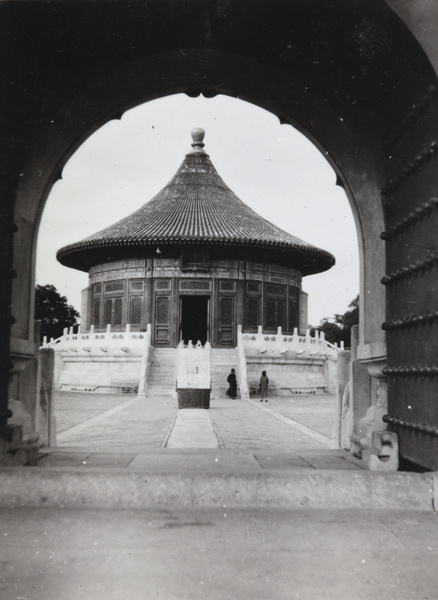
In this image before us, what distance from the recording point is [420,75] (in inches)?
161

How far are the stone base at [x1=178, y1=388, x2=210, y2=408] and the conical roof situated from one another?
13564mm

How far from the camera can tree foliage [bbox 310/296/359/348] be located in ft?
188

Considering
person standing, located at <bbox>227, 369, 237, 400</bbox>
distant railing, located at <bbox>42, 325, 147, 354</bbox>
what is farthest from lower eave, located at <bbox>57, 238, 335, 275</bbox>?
person standing, located at <bbox>227, 369, 237, 400</bbox>

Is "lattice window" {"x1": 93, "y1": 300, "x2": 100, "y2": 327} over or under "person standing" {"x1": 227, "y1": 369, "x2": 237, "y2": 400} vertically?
over

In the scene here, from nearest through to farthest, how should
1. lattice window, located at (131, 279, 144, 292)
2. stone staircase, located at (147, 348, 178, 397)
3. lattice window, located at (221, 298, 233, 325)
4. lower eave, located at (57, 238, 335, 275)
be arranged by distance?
stone staircase, located at (147, 348, 178, 397)
lower eave, located at (57, 238, 335, 275)
lattice window, located at (221, 298, 233, 325)
lattice window, located at (131, 279, 144, 292)

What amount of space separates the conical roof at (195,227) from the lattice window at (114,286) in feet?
3.98

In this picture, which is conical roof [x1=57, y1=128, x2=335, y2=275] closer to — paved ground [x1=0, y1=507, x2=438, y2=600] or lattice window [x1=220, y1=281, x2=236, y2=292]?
lattice window [x1=220, y1=281, x2=236, y2=292]

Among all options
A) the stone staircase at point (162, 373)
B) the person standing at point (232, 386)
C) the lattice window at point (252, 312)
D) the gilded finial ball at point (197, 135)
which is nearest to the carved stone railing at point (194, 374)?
the person standing at point (232, 386)

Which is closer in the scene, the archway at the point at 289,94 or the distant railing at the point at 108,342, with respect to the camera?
the archway at the point at 289,94

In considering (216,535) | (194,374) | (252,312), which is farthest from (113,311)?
(216,535)

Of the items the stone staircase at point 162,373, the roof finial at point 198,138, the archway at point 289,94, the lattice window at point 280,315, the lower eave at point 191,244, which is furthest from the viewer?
the roof finial at point 198,138

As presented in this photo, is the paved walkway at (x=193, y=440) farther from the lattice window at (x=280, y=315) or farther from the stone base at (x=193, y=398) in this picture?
the lattice window at (x=280, y=315)

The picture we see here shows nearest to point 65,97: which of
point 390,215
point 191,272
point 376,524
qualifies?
point 390,215

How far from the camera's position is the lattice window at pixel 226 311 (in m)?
30.0
